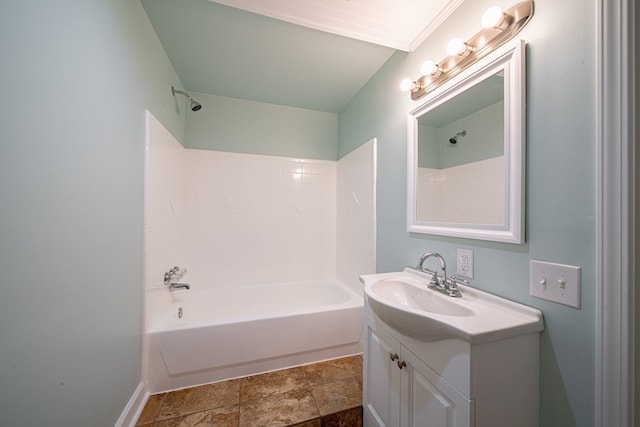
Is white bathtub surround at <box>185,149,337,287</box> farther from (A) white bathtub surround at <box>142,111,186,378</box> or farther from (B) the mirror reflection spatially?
(B) the mirror reflection

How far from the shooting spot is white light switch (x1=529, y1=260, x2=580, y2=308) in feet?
2.26

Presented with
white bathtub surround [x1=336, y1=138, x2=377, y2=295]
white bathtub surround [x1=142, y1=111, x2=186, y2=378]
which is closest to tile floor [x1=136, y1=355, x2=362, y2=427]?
white bathtub surround [x1=142, y1=111, x2=186, y2=378]

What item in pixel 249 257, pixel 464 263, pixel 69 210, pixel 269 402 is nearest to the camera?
pixel 69 210

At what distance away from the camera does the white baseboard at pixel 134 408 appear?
3.69 feet

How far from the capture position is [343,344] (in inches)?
69.7

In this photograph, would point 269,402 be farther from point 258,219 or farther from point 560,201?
point 560,201

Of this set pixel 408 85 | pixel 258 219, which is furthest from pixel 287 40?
pixel 258 219

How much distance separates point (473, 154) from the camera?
42.4 inches

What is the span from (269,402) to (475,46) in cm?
223

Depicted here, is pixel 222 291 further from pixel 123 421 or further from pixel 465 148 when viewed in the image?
pixel 465 148

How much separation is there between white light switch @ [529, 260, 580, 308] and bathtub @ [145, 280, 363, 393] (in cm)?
124

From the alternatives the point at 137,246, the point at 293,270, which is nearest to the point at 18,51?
the point at 137,246

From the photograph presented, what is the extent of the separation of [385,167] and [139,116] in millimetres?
1680

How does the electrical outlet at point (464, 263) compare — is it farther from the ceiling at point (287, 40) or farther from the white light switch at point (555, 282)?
the ceiling at point (287, 40)
